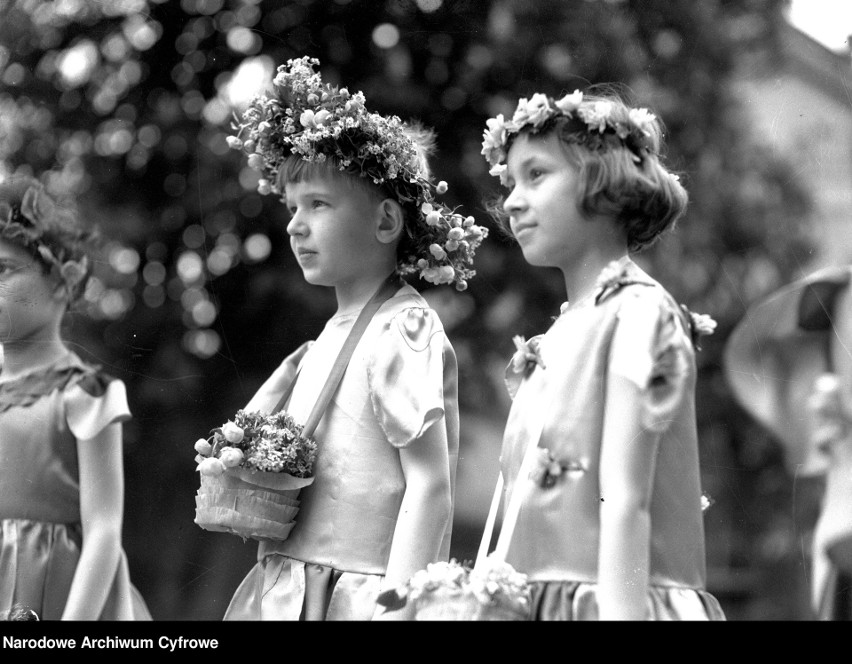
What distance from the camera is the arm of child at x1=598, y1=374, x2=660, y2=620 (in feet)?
6.63

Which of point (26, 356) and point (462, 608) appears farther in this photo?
point (26, 356)

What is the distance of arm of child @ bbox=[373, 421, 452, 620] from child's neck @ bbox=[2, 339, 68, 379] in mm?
944

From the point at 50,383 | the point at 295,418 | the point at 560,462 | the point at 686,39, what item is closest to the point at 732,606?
the point at 560,462

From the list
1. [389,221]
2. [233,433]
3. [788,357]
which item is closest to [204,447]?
[233,433]

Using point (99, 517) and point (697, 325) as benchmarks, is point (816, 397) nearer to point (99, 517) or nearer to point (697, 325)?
point (697, 325)

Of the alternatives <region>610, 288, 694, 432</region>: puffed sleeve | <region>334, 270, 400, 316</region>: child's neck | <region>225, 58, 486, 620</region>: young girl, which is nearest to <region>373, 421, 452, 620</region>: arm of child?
<region>225, 58, 486, 620</region>: young girl

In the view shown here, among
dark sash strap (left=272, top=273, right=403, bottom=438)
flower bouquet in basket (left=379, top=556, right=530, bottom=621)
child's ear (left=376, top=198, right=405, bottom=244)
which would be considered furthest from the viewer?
child's ear (left=376, top=198, right=405, bottom=244)

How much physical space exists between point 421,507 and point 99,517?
87 cm

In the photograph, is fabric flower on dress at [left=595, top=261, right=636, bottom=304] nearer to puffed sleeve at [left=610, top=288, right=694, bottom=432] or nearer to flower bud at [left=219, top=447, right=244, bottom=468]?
puffed sleeve at [left=610, top=288, right=694, bottom=432]

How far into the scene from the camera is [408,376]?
2.50 m

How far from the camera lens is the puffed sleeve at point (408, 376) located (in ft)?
8.07

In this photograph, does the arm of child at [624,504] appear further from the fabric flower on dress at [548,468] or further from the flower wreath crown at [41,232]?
the flower wreath crown at [41,232]

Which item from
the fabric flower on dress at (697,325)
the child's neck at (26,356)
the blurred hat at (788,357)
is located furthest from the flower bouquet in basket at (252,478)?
the blurred hat at (788,357)

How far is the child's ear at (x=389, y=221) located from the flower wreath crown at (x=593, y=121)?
41 cm
